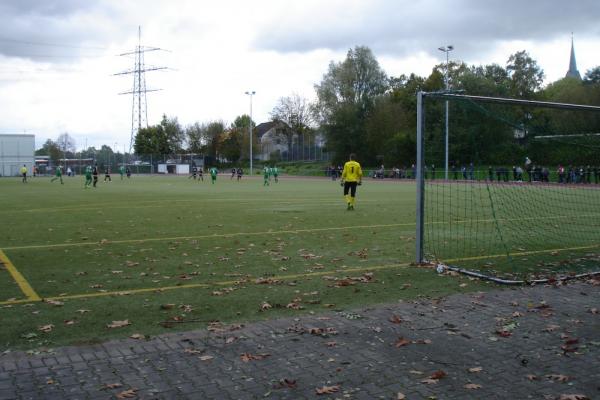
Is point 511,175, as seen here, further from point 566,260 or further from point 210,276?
point 210,276

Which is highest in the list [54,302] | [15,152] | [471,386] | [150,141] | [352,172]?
[150,141]

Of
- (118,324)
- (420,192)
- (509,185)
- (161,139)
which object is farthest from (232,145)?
(118,324)

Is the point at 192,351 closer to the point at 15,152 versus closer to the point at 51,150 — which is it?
the point at 15,152

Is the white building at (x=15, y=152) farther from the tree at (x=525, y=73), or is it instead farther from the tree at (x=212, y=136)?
the tree at (x=525, y=73)

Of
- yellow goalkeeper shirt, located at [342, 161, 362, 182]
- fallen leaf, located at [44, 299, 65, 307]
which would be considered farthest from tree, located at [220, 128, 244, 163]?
fallen leaf, located at [44, 299, 65, 307]

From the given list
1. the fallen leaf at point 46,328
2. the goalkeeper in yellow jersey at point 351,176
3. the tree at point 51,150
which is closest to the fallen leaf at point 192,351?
A: the fallen leaf at point 46,328

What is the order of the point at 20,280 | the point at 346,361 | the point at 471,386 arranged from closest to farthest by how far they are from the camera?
the point at 471,386 < the point at 346,361 < the point at 20,280

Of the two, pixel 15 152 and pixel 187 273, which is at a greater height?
pixel 15 152

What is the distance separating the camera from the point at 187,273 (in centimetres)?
809

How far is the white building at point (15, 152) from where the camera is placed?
71.5 metres

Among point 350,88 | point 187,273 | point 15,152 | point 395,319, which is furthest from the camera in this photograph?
point 350,88

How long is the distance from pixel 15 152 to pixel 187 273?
73445 mm

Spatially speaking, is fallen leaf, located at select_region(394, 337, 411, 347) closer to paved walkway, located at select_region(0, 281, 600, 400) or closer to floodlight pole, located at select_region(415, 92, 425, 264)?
paved walkway, located at select_region(0, 281, 600, 400)

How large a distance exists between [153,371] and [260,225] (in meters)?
9.70
